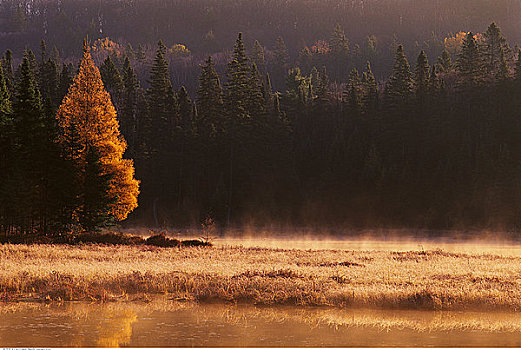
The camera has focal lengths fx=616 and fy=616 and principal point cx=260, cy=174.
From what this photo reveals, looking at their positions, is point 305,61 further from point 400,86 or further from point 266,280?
point 266,280

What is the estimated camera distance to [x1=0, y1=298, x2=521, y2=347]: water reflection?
1405 cm

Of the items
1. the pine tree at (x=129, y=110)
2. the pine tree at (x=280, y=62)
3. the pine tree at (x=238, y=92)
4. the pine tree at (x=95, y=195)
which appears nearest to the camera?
the pine tree at (x=95, y=195)

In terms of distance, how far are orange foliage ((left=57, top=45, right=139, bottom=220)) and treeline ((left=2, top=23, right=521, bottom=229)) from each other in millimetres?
27525

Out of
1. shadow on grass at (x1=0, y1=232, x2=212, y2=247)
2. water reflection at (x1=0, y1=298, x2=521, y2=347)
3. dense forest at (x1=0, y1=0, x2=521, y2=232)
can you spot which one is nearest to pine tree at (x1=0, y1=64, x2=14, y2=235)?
shadow on grass at (x1=0, y1=232, x2=212, y2=247)

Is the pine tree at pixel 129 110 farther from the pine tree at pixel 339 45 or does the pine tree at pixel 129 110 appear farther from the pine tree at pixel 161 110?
the pine tree at pixel 339 45

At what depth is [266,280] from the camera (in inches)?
847

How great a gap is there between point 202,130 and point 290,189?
1494 centimetres

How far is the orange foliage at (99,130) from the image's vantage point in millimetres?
42562

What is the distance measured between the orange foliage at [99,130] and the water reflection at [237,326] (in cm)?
2434

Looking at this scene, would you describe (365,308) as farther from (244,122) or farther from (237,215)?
(244,122)

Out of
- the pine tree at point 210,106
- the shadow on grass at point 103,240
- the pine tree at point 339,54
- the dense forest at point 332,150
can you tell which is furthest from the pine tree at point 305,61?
the shadow on grass at point 103,240

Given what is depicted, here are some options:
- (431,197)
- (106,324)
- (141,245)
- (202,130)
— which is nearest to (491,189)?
(431,197)

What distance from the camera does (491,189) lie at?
219 feet

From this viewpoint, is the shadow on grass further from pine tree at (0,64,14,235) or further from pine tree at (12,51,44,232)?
pine tree at (0,64,14,235)
